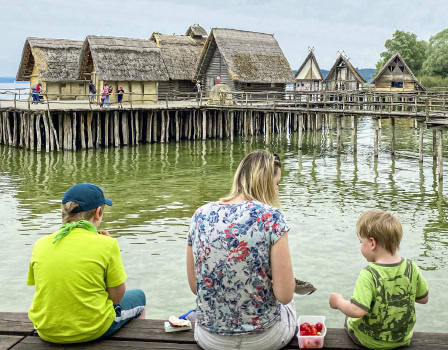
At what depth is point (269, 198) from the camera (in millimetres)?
4059

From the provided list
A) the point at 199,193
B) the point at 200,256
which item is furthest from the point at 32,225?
the point at 200,256

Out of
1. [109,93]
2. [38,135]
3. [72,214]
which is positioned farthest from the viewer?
[109,93]

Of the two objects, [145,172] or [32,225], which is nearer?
[32,225]

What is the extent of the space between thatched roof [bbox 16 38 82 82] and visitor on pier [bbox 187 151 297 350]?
35.5 m

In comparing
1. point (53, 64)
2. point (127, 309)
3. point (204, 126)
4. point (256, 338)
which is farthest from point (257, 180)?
point (53, 64)

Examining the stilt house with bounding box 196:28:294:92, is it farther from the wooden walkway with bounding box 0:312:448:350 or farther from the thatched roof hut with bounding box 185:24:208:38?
the wooden walkway with bounding box 0:312:448:350

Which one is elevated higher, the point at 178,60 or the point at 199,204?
the point at 178,60

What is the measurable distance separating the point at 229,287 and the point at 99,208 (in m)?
1.09

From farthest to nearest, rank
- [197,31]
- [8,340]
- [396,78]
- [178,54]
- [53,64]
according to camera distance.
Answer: [396,78] < [197,31] < [178,54] < [53,64] < [8,340]

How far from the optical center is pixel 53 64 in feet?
125

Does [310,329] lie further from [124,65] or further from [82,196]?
[124,65]

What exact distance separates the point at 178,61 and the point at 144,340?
41.4m

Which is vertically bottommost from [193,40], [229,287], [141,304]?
[141,304]

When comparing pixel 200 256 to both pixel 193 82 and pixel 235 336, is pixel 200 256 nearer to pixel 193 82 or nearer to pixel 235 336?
pixel 235 336
